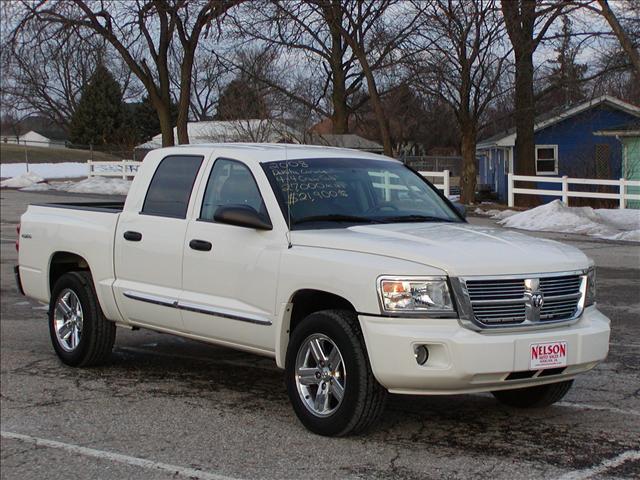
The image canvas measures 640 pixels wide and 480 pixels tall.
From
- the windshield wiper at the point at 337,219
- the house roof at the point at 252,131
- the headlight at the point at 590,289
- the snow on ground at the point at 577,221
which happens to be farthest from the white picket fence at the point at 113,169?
the headlight at the point at 590,289

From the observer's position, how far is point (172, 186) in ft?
24.2

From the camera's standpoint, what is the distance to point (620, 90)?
119 feet

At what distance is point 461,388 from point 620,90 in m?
33.3

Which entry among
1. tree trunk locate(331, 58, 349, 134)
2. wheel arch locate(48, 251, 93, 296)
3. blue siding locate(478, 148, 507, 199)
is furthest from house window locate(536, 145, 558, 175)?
wheel arch locate(48, 251, 93, 296)

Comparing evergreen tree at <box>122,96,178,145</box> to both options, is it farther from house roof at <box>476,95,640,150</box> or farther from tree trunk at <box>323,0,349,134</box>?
house roof at <box>476,95,640,150</box>

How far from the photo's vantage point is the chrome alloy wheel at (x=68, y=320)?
8.05m

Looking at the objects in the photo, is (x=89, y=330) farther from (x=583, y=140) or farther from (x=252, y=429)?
(x=583, y=140)

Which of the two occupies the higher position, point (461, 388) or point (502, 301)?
point (502, 301)

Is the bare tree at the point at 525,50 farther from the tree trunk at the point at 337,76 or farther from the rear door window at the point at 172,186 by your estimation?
the rear door window at the point at 172,186

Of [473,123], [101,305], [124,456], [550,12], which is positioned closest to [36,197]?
[473,123]

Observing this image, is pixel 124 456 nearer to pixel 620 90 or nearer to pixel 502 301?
pixel 502 301

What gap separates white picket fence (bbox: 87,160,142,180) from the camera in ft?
130

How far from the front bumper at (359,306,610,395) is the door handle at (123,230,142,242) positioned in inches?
98.9

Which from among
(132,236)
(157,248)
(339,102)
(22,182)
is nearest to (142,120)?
(339,102)
